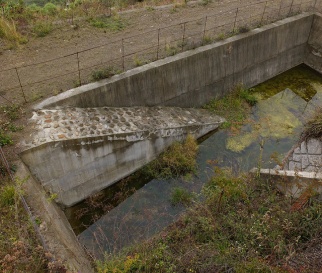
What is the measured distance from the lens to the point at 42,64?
34.3ft

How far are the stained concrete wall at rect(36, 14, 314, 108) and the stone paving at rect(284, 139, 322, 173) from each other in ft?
12.9

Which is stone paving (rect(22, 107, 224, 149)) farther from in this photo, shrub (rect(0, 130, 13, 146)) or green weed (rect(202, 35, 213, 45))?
green weed (rect(202, 35, 213, 45))

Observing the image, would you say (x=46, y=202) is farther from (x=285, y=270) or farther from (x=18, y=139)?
(x=285, y=270)

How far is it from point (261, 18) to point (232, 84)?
3363mm

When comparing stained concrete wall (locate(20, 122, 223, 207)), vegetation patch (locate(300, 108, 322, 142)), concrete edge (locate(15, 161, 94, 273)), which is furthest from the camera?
vegetation patch (locate(300, 108, 322, 142))

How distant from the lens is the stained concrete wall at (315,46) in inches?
587

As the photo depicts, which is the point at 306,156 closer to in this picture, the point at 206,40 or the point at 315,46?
the point at 206,40

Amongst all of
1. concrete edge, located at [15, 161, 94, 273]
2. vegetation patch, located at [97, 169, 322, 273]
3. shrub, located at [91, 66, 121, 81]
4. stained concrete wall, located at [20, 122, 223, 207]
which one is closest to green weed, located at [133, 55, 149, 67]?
shrub, located at [91, 66, 121, 81]

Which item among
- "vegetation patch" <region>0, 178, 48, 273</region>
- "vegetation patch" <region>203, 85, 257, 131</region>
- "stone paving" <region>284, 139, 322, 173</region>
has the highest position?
"vegetation patch" <region>0, 178, 48, 273</region>

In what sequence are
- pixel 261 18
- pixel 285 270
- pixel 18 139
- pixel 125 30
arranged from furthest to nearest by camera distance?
pixel 261 18
pixel 125 30
pixel 18 139
pixel 285 270

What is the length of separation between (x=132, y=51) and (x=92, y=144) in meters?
4.51

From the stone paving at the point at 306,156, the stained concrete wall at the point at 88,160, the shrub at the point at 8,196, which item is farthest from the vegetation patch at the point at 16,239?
the stone paving at the point at 306,156

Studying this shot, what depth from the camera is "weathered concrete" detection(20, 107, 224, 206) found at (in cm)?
793

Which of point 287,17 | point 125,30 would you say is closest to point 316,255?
point 125,30
